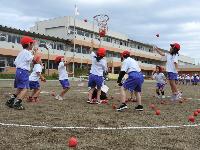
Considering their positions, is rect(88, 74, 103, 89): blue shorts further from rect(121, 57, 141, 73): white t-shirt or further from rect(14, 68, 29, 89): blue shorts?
rect(14, 68, 29, 89): blue shorts

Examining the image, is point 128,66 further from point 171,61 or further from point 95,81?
point 171,61

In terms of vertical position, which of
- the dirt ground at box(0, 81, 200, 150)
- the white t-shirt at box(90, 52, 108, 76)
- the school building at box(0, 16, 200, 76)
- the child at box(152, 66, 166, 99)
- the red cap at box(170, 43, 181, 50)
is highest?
the school building at box(0, 16, 200, 76)

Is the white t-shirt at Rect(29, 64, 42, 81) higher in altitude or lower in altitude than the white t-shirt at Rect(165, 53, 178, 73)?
→ lower

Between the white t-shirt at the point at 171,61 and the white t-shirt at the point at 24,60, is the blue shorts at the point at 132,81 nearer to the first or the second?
the white t-shirt at the point at 24,60

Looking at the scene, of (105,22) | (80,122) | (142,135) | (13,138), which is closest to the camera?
(13,138)

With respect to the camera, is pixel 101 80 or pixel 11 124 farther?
pixel 101 80

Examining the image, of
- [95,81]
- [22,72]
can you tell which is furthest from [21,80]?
[95,81]

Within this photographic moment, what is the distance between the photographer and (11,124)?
749 centimetres

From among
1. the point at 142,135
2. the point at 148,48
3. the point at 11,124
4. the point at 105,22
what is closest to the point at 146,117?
the point at 142,135

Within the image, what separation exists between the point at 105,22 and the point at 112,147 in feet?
44.6

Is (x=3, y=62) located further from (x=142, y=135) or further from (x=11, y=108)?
(x=142, y=135)

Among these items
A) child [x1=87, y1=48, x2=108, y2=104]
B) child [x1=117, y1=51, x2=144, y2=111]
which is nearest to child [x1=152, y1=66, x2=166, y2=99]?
child [x1=87, y1=48, x2=108, y2=104]

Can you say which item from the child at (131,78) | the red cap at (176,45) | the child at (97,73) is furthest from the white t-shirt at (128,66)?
the red cap at (176,45)

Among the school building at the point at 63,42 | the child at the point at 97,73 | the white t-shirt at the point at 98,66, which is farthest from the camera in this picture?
the school building at the point at 63,42
